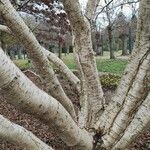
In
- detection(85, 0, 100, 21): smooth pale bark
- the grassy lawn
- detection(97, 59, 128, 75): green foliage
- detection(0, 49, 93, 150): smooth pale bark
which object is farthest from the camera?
the grassy lawn

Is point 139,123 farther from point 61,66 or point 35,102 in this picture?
point 61,66

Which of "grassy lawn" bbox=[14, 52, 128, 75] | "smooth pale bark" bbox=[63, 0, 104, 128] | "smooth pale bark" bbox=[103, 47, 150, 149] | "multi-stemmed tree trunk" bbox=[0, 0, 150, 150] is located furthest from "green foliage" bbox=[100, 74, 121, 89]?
"smooth pale bark" bbox=[103, 47, 150, 149]

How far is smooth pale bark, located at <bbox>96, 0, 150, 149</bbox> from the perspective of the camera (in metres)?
3.89

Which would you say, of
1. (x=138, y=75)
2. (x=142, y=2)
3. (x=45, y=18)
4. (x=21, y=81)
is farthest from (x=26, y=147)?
(x=45, y=18)

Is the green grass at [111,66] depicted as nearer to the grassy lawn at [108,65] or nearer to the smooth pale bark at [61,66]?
the grassy lawn at [108,65]

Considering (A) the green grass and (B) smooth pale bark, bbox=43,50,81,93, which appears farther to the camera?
(A) the green grass

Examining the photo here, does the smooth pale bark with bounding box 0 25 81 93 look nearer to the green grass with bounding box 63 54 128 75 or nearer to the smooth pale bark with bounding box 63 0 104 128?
the smooth pale bark with bounding box 63 0 104 128

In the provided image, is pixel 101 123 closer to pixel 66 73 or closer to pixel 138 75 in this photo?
pixel 138 75

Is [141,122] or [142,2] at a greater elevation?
[142,2]

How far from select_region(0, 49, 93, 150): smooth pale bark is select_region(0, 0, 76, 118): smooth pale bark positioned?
0.71m

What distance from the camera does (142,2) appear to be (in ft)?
12.3

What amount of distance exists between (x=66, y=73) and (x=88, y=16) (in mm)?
1050

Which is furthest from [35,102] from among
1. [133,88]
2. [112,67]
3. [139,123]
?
[112,67]

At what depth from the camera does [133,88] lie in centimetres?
394
